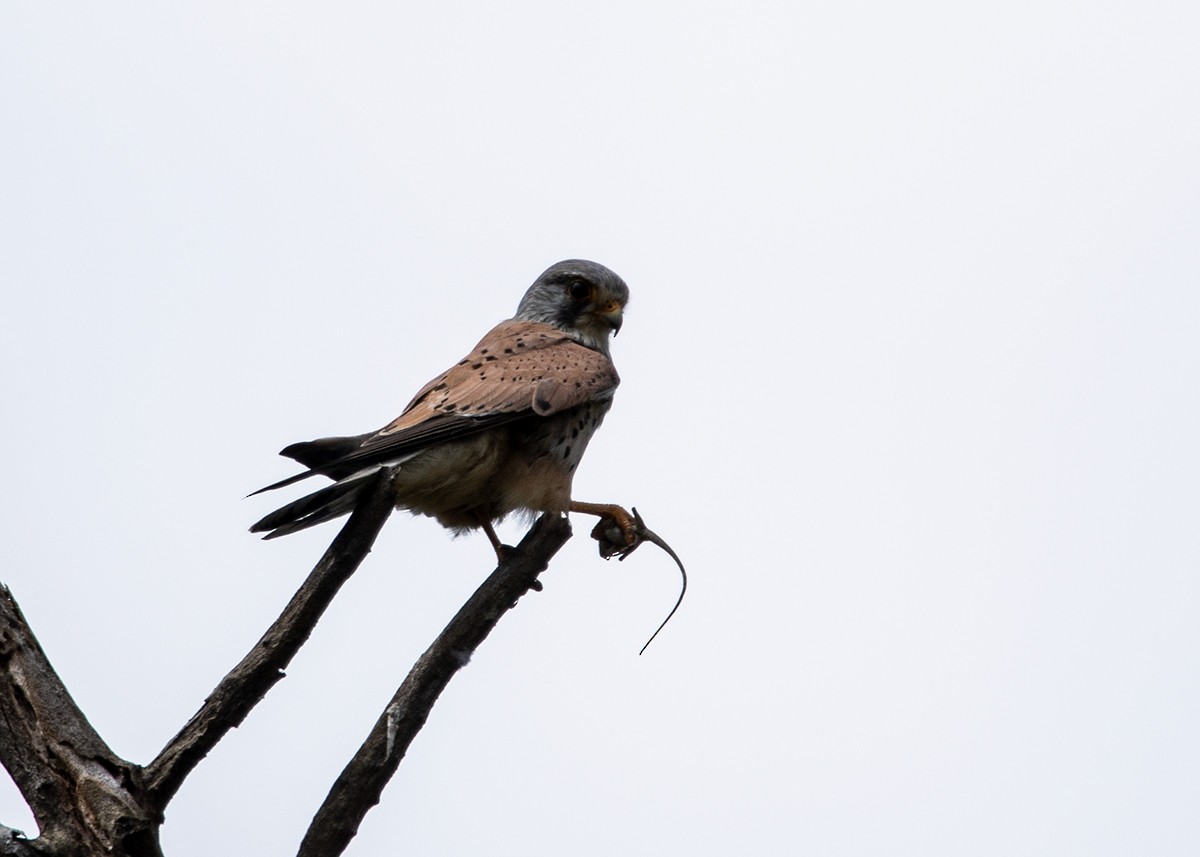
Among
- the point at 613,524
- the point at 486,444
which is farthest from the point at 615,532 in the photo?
the point at 486,444

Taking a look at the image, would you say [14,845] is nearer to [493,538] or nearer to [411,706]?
[411,706]

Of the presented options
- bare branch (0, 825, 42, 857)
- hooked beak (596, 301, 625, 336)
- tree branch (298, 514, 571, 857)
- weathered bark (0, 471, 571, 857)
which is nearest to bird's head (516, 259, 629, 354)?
hooked beak (596, 301, 625, 336)

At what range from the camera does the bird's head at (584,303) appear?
→ 5.38 meters

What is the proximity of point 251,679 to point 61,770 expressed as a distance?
0.43 metres

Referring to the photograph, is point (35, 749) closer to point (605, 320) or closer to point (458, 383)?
point (458, 383)

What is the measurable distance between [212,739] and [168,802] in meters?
0.16

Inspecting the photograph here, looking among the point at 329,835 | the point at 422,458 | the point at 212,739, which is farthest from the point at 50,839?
the point at 422,458

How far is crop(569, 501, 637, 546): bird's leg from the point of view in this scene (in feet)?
13.9

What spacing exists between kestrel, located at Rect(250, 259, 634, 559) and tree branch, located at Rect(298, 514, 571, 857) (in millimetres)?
349

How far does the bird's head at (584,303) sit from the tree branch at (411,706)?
206 cm

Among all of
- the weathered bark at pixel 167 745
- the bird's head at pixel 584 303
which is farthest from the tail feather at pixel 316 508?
the bird's head at pixel 584 303

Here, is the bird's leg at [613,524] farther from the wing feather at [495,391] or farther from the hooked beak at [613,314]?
the hooked beak at [613,314]

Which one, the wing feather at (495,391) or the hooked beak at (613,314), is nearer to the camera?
the wing feather at (495,391)

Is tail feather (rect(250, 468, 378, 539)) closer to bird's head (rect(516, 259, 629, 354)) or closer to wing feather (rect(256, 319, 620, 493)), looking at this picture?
wing feather (rect(256, 319, 620, 493))
